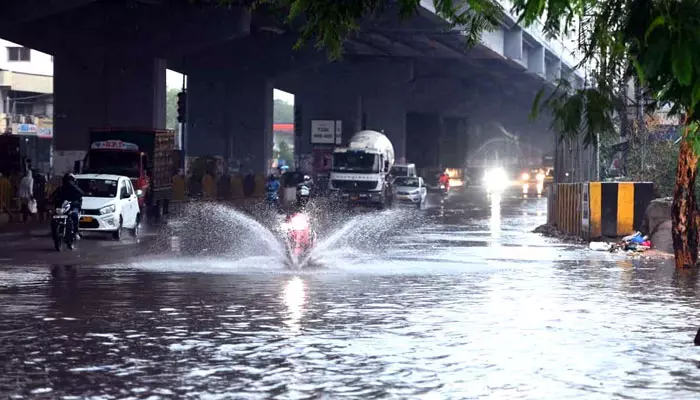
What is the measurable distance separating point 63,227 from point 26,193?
11620mm

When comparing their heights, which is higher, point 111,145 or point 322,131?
point 322,131

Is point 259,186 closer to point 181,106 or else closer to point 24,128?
point 181,106

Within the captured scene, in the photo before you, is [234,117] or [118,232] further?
[234,117]

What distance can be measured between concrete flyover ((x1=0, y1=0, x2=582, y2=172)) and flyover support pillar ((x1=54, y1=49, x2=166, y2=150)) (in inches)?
1.9

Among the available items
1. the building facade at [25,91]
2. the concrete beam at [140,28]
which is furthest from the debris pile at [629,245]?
the building facade at [25,91]

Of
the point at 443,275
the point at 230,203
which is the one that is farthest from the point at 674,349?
the point at 230,203

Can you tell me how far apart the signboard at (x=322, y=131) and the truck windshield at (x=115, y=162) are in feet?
183

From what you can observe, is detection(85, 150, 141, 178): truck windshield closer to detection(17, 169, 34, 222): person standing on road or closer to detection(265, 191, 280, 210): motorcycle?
detection(17, 169, 34, 222): person standing on road

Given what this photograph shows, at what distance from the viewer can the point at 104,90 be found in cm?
6056

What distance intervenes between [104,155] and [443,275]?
2361cm

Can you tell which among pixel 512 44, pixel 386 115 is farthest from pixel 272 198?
pixel 386 115

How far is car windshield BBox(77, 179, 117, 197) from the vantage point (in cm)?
3434

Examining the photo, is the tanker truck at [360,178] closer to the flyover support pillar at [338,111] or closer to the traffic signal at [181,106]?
the traffic signal at [181,106]

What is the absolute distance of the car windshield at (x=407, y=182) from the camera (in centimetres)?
6675
